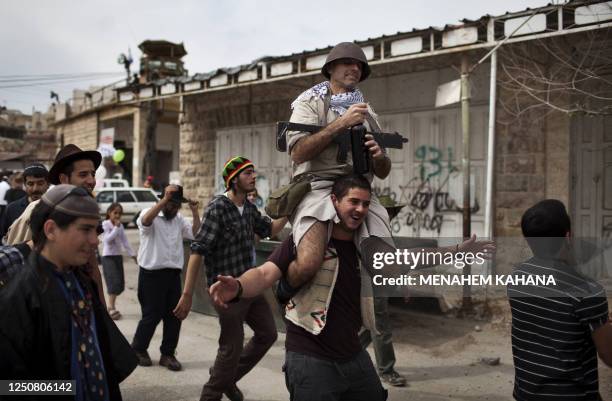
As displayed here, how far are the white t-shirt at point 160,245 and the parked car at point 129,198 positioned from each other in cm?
1480

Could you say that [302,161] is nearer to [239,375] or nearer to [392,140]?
[392,140]

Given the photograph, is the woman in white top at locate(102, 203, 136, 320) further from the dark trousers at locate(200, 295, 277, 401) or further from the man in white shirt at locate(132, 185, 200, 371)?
the dark trousers at locate(200, 295, 277, 401)

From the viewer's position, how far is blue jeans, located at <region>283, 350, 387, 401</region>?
102 inches

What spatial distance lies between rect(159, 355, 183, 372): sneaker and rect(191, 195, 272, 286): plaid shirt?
4.58ft

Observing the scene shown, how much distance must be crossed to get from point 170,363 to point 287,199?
3536 mm

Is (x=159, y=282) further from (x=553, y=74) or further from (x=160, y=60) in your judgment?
(x=160, y=60)

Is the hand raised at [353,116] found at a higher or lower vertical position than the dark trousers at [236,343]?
higher

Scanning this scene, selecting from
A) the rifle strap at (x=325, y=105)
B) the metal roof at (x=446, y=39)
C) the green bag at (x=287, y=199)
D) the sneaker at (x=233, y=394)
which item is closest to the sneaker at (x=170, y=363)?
the sneaker at (x=233, y=394)

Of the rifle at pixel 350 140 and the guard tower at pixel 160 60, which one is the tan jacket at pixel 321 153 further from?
the guard tower at pixel 160 60

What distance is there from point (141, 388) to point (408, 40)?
5.82m

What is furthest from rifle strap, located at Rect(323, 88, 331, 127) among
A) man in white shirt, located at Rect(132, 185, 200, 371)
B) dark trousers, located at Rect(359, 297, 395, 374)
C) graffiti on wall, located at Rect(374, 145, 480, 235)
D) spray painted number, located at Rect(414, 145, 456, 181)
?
spray painted number, located at Rect(414, 145, 456, 181)

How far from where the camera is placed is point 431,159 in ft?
31.6

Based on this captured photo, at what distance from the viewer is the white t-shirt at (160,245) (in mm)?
5656

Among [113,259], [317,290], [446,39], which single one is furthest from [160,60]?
[317,290]
